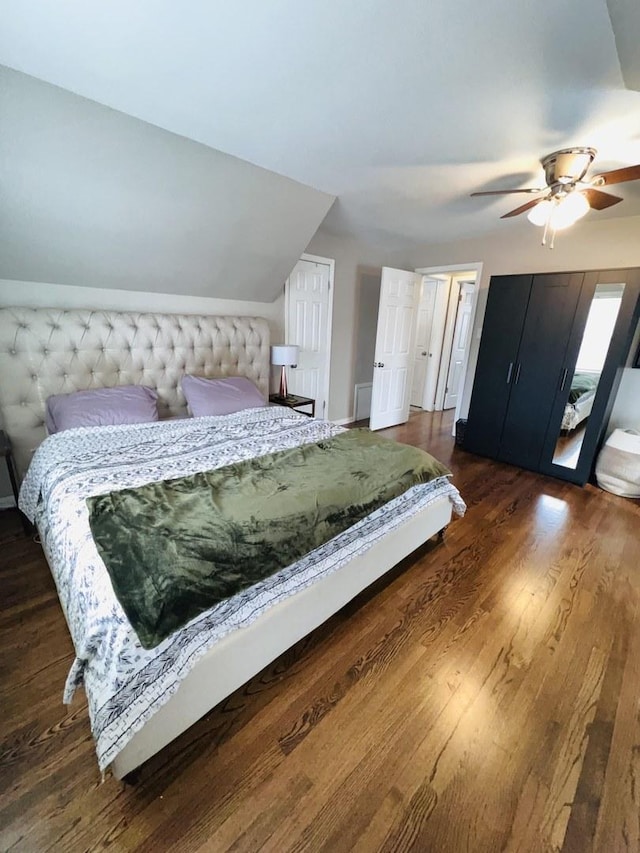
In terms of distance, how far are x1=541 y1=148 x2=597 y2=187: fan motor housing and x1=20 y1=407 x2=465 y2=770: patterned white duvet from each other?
2.12 m

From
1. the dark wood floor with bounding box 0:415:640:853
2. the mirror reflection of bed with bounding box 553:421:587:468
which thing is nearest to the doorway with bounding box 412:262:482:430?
the mirror reflection of bed with bounding box 553:421:587:468

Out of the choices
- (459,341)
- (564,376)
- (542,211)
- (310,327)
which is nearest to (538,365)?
(564,376)

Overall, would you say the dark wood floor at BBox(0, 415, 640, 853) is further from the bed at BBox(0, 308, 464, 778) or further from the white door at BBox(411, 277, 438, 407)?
the white door at BBox(411, 277, 438, 407)

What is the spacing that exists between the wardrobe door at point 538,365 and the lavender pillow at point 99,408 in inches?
135

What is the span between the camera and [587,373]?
309 cm

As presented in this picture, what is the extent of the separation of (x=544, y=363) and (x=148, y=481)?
3.53 meters

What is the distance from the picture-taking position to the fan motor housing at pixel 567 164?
6.90 feet

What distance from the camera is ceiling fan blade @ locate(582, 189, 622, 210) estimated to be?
2.02 metres

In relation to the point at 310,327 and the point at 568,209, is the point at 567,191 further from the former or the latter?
the point at 310,327

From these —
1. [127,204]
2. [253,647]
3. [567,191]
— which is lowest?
[253,647]

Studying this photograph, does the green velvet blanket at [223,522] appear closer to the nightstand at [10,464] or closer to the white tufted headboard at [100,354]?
the nightstand at [10,464]

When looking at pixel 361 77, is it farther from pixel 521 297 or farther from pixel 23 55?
pixel 521 297

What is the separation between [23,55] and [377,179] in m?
1.97

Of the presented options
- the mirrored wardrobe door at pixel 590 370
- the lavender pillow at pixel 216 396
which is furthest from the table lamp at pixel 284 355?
the mirrored wardrobe door at pixel 590 370
